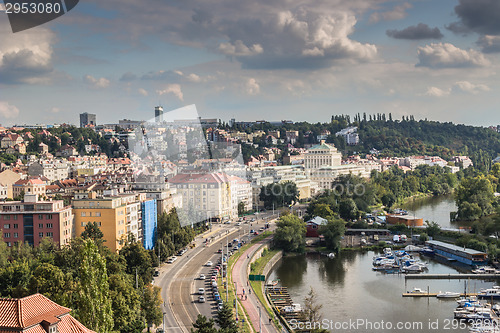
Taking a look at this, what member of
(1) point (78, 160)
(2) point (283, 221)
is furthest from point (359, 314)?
(1) point (78, 160)

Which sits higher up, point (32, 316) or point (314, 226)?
point (32, 316)

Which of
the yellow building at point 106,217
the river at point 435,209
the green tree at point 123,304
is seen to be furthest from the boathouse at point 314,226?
the green tree at point 123,304

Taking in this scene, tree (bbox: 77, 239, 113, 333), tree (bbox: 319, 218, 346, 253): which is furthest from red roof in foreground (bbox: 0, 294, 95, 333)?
tree (bbox: 319, 218, 346, 253)

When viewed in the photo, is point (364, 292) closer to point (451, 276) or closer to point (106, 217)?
point (451, 276)

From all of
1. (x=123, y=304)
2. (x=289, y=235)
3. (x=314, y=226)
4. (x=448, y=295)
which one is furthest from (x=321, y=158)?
(x=123, y=304)

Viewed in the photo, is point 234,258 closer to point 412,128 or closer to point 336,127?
point 336,127

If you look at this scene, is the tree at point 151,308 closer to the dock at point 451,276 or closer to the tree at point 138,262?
the tree at point 138,262
